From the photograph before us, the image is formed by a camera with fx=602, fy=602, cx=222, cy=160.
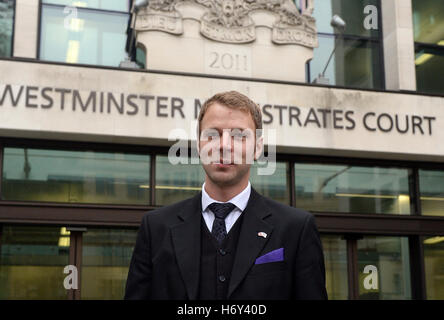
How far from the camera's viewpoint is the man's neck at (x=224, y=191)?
7.56 ft

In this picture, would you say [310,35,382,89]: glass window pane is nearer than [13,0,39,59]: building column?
No

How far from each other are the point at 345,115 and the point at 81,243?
5.13 meters

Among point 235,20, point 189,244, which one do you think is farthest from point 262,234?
point 235,20

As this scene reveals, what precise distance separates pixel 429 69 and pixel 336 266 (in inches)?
178

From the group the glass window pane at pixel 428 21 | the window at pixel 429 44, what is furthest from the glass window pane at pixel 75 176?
the glass window pane at pixel 428 21

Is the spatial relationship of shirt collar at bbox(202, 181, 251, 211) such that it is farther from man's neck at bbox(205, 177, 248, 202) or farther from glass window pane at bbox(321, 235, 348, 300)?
glass window pane at bbox(321, 235, 348, 300)

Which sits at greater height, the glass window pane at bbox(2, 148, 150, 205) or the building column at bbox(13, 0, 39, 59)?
the building column at bbox(13, 0, 39, 59)

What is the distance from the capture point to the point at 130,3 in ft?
36.2

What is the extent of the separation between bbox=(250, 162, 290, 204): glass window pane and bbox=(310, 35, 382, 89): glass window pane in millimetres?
1921

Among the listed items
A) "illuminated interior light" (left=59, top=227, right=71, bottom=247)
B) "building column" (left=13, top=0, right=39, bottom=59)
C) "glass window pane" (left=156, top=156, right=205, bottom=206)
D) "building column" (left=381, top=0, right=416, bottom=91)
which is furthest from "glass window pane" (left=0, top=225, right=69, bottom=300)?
"building column" (left=381, top=0, right=416, bottom=91)

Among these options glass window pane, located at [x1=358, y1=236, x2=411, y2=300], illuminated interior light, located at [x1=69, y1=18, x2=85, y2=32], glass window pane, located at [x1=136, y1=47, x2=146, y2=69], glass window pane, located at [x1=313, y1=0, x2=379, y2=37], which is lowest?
glass window pane, located at [x1=358, y1=236, x2=411, y2=300]

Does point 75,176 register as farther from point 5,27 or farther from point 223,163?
point 223,163

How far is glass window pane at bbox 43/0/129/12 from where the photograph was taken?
10688 millimetres

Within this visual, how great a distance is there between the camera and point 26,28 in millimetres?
10039
